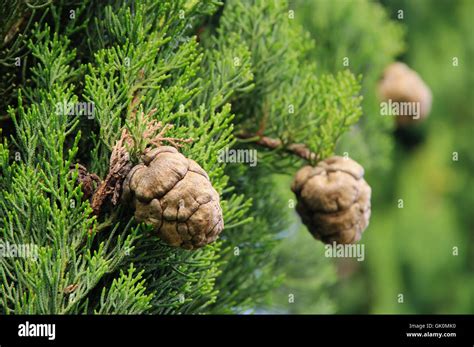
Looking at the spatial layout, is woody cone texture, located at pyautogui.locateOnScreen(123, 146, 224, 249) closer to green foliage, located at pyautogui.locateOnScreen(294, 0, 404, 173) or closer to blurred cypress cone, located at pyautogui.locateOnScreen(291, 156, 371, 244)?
blurred cypress cone, located at pyautogui.locateOnScreen(291, 156, 371, 244)

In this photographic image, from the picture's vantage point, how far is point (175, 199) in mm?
1195

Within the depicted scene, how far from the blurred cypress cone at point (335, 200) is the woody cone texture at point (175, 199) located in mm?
368

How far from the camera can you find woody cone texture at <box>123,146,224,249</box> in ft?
3.92

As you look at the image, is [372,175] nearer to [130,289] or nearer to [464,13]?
[464,13]

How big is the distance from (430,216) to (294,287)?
1999mm

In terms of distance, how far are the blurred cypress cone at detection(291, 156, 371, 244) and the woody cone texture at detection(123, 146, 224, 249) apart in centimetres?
37

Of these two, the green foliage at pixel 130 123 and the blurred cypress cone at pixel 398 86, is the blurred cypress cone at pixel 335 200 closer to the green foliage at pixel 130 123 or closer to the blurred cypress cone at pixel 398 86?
the green foliage at pixel 130 123

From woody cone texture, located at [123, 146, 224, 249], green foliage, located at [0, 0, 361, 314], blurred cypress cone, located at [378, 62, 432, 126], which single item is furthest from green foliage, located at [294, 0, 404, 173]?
woody cone texture, located at [123, 146, 224, 249]

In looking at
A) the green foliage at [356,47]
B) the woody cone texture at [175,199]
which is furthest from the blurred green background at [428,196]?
the woody cone texture at [175,199]

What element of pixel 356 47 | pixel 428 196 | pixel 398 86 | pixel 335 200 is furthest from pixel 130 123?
pixel 428 196

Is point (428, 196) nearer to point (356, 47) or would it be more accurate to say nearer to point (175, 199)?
point (356, 47)

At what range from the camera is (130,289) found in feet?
4.14

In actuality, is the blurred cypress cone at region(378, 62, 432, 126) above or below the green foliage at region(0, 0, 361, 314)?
above
